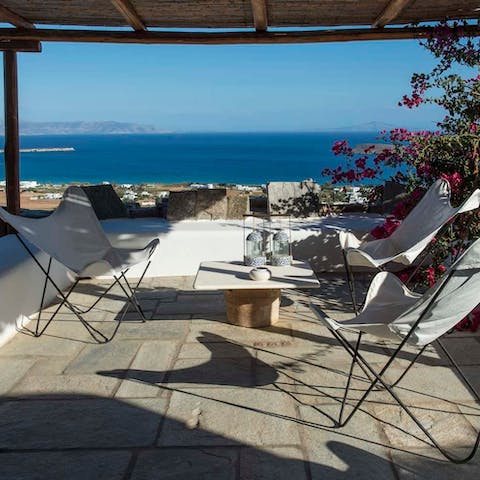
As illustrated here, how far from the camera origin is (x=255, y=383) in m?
2.86

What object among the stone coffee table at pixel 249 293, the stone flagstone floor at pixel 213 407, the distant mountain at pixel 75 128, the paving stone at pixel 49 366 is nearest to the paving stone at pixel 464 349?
the stone flagstone floor at pixel 213 407

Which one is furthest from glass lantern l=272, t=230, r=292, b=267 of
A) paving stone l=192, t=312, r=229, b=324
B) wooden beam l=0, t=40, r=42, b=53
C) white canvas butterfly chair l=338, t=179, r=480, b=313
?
wooden beam l=0, t=40, r=42, b=53

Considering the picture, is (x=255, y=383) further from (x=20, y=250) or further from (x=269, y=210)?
(x=269, y=210)

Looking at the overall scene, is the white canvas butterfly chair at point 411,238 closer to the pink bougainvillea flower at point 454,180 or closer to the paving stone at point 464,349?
the pink bougainvillea flower at point 454,180

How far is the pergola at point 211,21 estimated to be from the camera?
4141mm

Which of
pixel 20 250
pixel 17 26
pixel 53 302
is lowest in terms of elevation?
pixel 53 302

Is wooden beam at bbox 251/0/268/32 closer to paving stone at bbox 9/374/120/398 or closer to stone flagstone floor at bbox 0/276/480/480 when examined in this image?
stone flagstone floor at bbox 0/276/480/480

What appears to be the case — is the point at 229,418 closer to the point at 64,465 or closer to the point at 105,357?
the point at 64,465

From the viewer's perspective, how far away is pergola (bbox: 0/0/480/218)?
414 cm

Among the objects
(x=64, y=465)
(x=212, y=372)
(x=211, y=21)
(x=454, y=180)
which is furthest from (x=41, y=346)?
(x=454, y=180)

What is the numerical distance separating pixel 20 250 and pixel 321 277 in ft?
7.68

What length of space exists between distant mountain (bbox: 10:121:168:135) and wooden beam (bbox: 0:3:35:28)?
305ft

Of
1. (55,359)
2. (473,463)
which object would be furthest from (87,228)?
(473,463)

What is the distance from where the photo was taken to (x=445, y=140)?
4.18 meters
